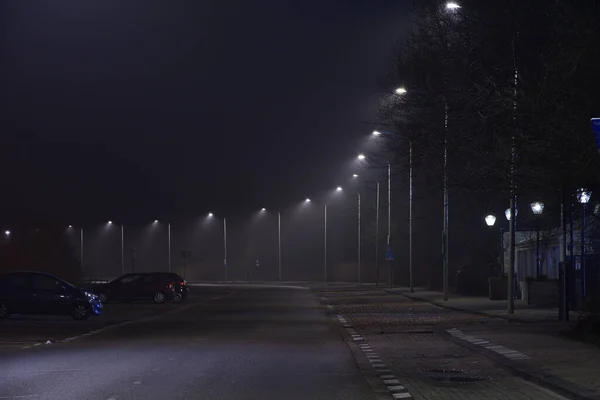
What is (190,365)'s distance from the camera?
17.0m

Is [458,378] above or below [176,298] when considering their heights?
above

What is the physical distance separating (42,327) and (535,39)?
16.8m

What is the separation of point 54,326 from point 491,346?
1461cm

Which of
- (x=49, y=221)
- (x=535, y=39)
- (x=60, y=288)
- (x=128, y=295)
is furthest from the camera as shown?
(x=49, y=221)

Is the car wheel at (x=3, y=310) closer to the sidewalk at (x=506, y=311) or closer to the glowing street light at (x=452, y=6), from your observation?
the sidewalk at (x=506, y=311)

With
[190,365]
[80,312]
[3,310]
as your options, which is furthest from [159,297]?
[190,365]

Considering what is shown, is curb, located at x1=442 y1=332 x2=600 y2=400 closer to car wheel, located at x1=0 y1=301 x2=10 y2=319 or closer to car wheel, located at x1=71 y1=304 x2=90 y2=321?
car wheel, located at x1=71 y1=304 x2=90 y2=321

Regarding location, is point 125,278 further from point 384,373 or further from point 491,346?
point 384,373

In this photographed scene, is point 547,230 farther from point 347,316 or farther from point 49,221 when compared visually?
point 49,221

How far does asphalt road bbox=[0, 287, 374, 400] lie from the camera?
13.5 metres

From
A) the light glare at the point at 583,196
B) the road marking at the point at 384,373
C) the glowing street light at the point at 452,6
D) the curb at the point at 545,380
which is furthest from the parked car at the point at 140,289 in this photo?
the curb at the point at 545,380

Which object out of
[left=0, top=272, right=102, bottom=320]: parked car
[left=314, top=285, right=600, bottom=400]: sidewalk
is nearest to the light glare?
[left=314, top=285, right=600, bottom=400]: sidewalk

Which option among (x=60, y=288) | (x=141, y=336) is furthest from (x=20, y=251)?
(x=141, y=336)

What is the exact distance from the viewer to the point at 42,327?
2891 cm
